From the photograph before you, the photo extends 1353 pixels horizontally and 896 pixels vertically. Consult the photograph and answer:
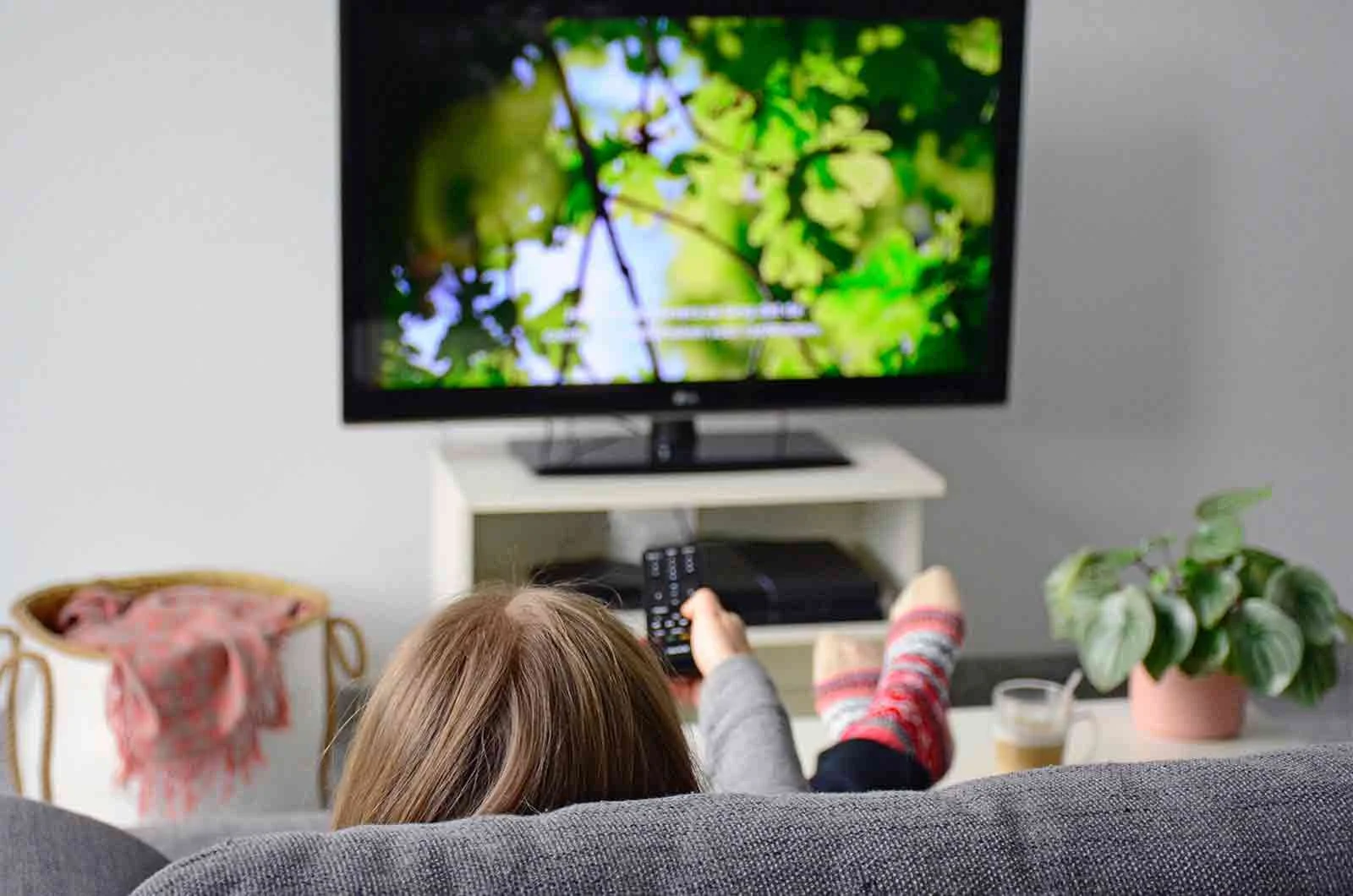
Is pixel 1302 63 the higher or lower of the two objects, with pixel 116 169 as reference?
higher

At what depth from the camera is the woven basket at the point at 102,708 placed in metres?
2.80

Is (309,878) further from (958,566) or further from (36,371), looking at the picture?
(958,566)

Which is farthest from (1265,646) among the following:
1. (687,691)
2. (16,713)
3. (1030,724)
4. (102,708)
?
(16,713)

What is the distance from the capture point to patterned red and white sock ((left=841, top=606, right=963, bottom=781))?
1.94 meters

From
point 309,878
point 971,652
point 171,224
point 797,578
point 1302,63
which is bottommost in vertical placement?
point 971,652

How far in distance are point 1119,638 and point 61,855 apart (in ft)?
4.20

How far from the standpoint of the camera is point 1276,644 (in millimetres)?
2189

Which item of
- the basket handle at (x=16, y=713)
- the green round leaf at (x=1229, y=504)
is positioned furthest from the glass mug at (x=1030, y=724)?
the basket handle at (x=16, y=713)

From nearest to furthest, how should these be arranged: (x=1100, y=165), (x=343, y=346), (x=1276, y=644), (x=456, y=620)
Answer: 1. (x=456, y=620)
2. (x=1276, y=644)
3. (x=343, y=346)
4. (x=1100, y=165)

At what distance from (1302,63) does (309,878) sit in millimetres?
3178

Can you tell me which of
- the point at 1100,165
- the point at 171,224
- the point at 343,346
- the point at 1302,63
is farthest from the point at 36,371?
the point at 1302,63

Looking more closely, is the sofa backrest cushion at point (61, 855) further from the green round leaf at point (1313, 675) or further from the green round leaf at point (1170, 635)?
the green round leaf at point (1313, 675)

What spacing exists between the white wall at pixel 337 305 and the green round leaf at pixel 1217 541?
1.23 metres

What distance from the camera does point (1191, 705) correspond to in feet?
7.39
